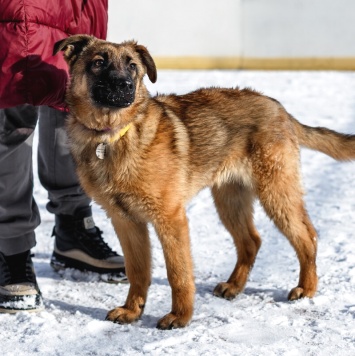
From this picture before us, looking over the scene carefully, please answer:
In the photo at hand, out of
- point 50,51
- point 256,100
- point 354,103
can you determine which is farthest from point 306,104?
point 50,51

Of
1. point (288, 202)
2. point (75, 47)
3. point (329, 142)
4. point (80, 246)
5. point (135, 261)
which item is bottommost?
point (80, 246)

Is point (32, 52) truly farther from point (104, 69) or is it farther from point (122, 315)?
point (122, 315)

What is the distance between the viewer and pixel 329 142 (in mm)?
3910

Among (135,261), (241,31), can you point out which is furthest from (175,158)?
(241,31)

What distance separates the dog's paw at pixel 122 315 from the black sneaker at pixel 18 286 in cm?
36

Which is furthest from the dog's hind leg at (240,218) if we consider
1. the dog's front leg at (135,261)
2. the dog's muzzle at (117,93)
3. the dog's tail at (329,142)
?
the dog's muzzle at (117,93)

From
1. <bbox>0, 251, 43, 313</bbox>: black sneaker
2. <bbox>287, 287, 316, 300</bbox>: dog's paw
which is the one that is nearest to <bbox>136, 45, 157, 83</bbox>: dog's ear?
<bbox>0, 251, 43, 313</bbox>: black sneaker

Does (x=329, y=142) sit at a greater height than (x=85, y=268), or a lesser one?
greater

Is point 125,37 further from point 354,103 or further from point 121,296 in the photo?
point 121,296

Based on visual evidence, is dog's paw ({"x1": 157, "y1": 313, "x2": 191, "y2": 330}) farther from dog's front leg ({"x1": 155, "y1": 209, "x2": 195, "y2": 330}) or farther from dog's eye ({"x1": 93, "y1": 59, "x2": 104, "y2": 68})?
dog's eye ({"x1": 93, "y1": 59, "x2": 104, "y2": 68})

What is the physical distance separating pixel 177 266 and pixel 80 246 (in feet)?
2.92

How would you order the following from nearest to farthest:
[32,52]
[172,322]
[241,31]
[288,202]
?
1. [172,322]
2. [32,52]
3. [288,202]
4. [241,31]

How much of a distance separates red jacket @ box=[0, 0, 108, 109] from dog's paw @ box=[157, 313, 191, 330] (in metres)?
1.14

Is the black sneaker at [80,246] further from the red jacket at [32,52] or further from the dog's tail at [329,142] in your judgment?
the dog's tail at [329,142]
